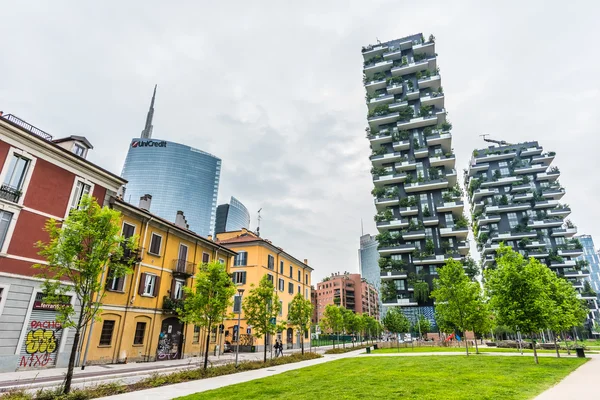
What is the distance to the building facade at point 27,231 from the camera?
1616 centimetres

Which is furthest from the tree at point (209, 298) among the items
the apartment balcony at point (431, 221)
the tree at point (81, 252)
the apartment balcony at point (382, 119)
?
the apartment balcony at point (382, 119)

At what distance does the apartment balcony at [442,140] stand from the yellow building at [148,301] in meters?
57.8

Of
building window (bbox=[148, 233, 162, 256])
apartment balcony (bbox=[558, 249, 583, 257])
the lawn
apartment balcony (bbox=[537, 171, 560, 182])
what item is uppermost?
apartment balcony (bbox=[537, 171, 560, 182])

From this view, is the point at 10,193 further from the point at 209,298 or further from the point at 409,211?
the point at 409,211

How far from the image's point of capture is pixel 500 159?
3366 inches

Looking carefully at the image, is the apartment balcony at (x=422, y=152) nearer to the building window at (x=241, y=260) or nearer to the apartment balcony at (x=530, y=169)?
the apartment balcony at (x=530, y=169)

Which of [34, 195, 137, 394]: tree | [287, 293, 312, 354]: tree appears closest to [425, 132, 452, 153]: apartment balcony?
[287, 293, 312, 354]: tree

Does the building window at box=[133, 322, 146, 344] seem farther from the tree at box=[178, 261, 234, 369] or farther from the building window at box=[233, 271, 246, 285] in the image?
the building window at box=[233, 271, 246, 285]

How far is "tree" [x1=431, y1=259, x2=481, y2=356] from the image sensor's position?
2814 cm

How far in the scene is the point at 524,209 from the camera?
7856 centimetres

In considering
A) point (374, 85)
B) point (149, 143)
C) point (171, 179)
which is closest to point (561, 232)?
point (374, 85)

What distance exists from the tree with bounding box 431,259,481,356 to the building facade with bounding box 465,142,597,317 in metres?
52.1

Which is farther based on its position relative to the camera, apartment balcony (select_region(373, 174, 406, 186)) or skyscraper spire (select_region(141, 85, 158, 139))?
skyscraper spire (select_region(141, 85, 158, 139))

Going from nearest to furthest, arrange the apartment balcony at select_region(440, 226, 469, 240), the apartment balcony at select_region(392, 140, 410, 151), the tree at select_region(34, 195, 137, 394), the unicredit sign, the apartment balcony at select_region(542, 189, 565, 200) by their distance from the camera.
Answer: the tree at select_region(34, 195, 137, 394) → the apartment balcony at select_region(440, 226, 469, 240) → the apartment balcony at select_region(392, 140, 410, 151) → the apartment balcony at select_region(542, 189, 565, 200) → the unicredit sign
